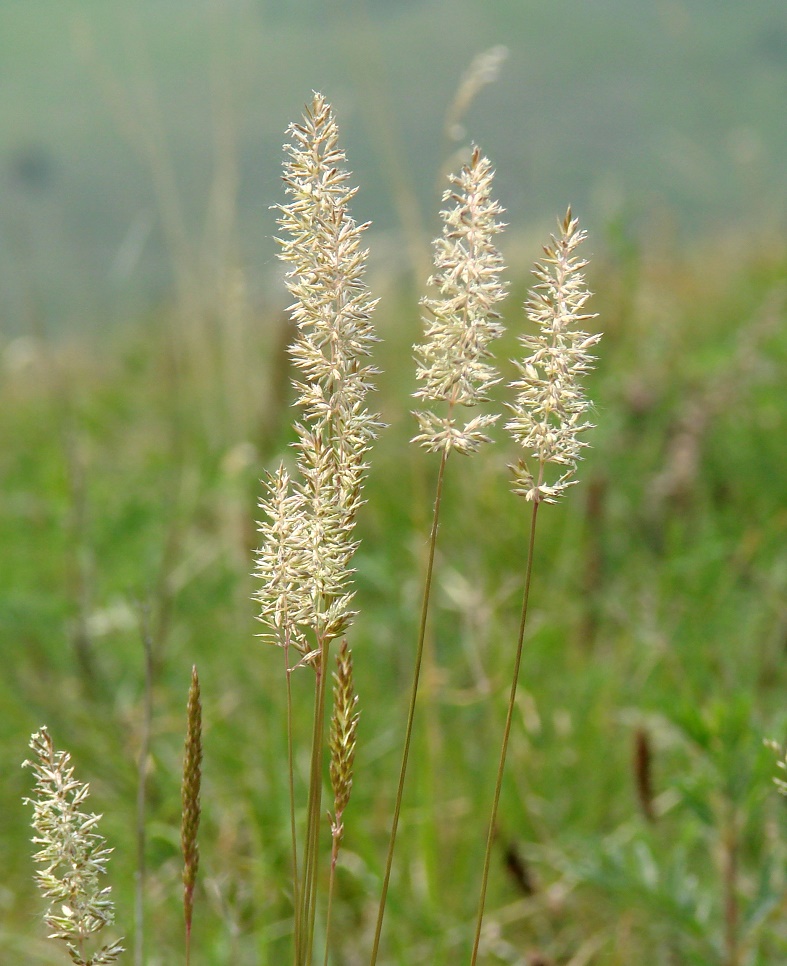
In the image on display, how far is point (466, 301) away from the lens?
0.72 m

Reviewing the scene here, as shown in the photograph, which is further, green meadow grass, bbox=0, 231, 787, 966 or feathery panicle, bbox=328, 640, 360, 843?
green meadow grass, bbox=0, 231, 787, 966

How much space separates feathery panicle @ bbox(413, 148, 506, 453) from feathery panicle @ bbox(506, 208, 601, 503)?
34mm

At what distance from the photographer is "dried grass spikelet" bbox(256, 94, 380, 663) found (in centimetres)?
72

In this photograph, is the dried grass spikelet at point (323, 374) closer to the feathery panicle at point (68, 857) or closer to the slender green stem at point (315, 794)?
the slender green stem at point (315, 794)

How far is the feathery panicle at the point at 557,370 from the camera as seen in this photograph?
732 mm

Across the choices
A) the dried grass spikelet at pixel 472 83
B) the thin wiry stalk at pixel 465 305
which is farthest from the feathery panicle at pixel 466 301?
the dried grass spikelet at pixel 472 83

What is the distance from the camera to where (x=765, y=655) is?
2328 millimetres

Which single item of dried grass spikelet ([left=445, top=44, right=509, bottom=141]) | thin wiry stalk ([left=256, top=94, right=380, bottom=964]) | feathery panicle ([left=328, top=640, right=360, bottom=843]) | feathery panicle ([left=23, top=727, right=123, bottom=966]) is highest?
dried grass spikelet ([left=445, top=44, right=509, bottom=141])

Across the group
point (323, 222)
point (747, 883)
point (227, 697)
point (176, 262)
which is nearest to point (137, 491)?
point (176, 262)

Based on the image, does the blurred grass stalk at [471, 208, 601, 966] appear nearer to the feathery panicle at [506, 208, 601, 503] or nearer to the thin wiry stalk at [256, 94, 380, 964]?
the feathery panicle at [506, 208, 601, 503]

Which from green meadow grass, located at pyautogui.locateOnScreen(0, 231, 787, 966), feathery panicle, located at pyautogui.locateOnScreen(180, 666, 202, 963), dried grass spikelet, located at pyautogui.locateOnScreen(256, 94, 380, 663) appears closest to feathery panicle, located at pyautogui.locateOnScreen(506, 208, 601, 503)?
dried grass spikelet, located at pyautogui.locateOnScreen(256, 94, 380, 663)

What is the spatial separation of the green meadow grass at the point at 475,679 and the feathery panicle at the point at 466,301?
1.60 ft

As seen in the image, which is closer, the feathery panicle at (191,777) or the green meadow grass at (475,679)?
the feathery panicle at (191,777)

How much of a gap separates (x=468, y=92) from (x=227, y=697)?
1.36 metres
